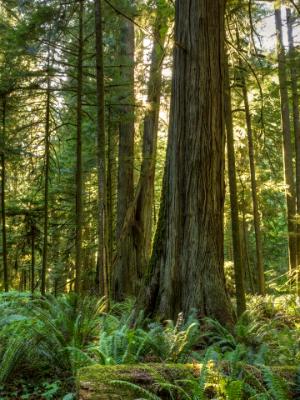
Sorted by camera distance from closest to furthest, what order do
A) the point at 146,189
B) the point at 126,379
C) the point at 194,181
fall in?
the point at 126,379 < the point at 194,181 < the point at 146,189

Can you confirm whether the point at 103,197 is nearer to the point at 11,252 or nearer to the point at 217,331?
the point at 217,331

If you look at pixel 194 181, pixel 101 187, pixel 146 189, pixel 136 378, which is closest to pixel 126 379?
pixel 136 378

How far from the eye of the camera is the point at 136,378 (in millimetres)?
2816

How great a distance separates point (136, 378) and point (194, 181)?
11.9 ft

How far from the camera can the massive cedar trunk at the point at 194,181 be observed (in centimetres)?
584

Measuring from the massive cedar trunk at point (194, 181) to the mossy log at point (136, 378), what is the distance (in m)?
2.77

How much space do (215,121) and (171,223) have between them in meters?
1.67

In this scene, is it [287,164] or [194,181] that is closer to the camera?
[194,181]

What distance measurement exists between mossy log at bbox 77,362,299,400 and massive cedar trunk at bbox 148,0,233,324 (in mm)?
2766

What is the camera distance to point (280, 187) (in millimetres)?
11930

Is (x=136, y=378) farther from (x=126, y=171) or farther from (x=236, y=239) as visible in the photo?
(x=126, y=171)

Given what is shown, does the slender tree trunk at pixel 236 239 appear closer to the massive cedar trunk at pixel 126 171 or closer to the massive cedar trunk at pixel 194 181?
the massive cedar trunk at pixel 194 181

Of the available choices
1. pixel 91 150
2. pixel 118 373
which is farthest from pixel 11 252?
pixel 118 373

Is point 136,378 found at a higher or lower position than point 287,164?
lower
